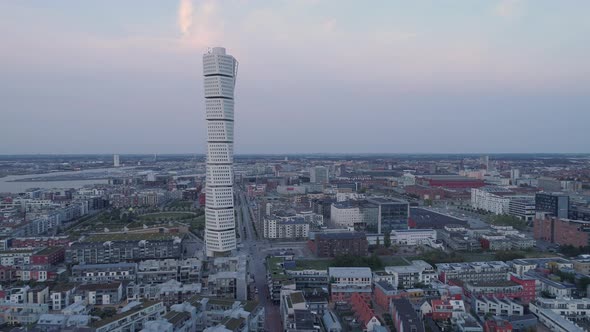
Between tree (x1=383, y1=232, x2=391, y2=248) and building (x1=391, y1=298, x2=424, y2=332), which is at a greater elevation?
building (x1=391, y1=298, x2=424, y2=332)

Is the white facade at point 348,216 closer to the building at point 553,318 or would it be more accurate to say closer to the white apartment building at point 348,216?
the white apartment building at point 348,216

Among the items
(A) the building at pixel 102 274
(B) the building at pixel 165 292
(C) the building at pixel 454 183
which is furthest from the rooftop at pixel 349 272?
(C) the building at pixel 454 183

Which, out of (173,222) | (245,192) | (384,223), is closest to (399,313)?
(384,223)

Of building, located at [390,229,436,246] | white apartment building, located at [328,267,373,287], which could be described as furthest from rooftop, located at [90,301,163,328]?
building, located at [390,229,436,246]

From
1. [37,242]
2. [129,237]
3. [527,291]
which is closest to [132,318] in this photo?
[129,237]

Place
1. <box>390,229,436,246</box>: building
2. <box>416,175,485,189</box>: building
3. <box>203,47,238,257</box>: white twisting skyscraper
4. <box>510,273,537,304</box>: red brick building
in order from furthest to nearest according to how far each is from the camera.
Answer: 1. <box>416,175,485,189</box>: building
2. <box>390,229,436,246</box>: building
3. <box>203,47,238,257</box>: white twisting skyscraper
4. <box>510,273,537,304</box>: red brick building

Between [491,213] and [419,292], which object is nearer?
[419,292]

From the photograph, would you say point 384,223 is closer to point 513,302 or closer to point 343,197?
point 343,197

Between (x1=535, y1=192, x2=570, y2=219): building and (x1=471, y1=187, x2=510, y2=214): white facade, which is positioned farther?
(x1=471, y1=187, x2=510, y2=214): white facade

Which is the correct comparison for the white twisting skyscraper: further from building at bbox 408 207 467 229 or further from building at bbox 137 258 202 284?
building at bbox 408 207 467 229
